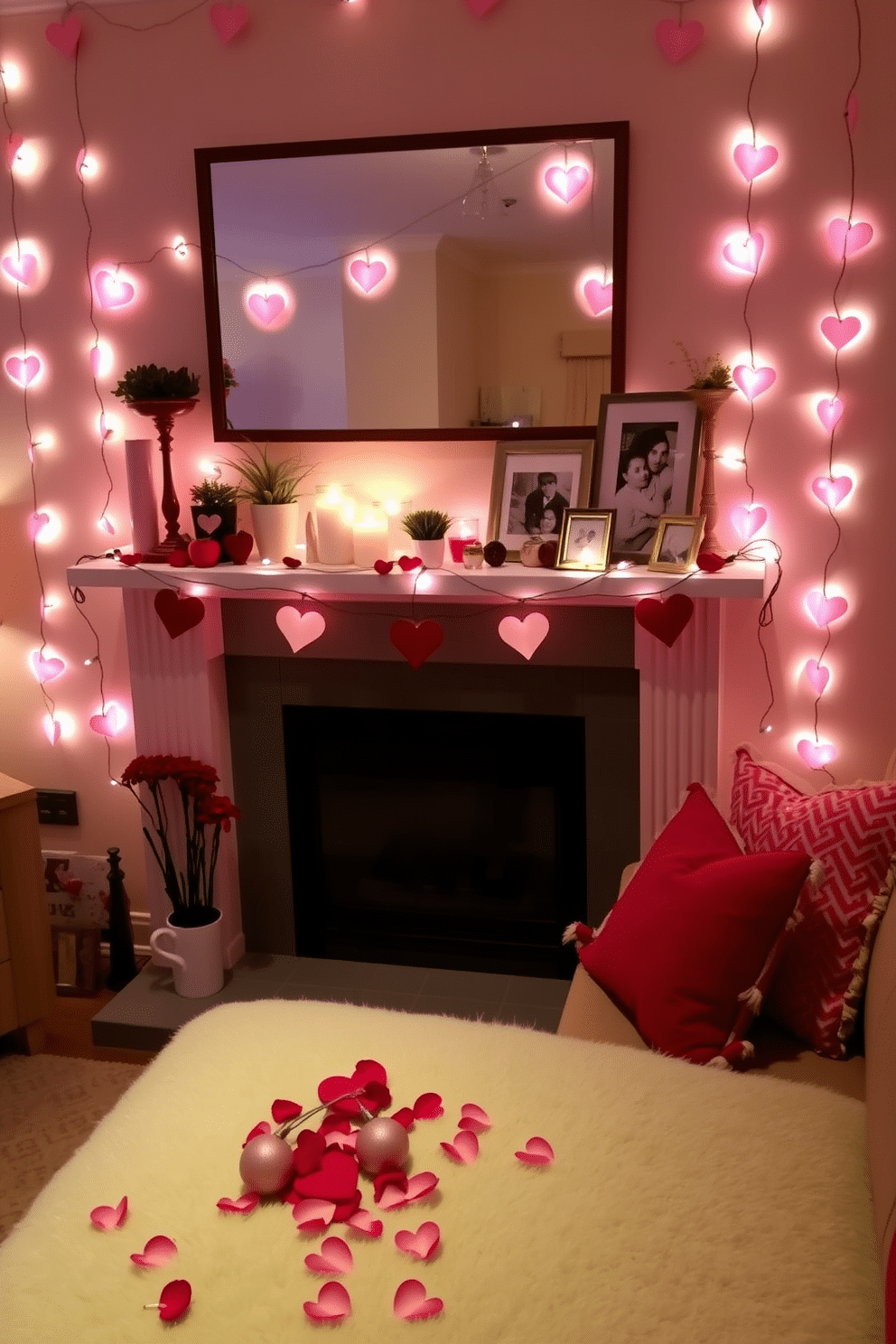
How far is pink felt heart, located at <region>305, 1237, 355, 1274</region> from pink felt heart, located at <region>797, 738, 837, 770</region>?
66.8 inches

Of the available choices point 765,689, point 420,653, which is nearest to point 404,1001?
point 420,653

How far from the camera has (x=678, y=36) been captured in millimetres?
2412

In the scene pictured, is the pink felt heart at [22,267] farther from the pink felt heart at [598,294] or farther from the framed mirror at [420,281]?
the pink felt heart at [598,294]

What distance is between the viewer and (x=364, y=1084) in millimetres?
1649

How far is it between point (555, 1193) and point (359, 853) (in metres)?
1.73

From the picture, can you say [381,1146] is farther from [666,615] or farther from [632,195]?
[632,195]

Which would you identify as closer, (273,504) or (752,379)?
(752,379)

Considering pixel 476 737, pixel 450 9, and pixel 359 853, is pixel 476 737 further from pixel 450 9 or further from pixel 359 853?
pixel 450 9

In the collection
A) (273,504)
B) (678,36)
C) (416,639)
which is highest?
(678,36)

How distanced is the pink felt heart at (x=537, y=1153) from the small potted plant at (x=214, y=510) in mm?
1676

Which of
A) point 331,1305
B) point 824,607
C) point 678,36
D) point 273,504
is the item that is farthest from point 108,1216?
point 678,36

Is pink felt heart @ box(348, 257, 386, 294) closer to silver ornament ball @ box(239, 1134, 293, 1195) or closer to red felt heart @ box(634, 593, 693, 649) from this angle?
Result: red felt heart @ box(634, 593, 693, 649)

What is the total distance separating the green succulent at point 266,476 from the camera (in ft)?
9.02

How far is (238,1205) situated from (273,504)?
168 cm
